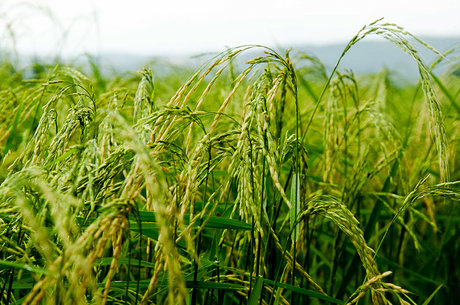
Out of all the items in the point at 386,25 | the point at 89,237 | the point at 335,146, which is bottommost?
the point at 335,146

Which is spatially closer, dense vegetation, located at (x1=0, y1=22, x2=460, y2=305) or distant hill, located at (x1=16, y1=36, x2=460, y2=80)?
dense vegetation, located at (x1=0, y1=22, x2=460, y2=305)

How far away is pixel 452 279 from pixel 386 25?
1400 millimetres

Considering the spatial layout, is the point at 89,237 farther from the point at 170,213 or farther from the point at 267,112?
the point at 267,112

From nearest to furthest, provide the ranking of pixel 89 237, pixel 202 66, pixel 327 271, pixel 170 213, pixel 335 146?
pixel 89 237 → pixel 170 213 → pixel 202 66 → pixel 335 146 → pixel 327 271

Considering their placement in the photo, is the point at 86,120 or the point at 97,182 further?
the point at 86,120

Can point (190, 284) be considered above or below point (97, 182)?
below

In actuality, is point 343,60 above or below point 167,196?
above

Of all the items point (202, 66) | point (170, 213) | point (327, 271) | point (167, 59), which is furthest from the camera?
point (167, 59)

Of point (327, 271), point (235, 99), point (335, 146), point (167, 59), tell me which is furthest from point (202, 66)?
point (167, 59)

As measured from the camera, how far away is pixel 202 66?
916 millimetres

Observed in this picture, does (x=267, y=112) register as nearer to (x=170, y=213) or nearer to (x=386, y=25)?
(x=170, y=213)

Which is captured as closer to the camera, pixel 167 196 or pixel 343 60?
pixel 167 196

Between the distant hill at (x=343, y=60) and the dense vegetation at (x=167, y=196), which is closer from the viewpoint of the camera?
the dense vegetation at (x=167, y=196)

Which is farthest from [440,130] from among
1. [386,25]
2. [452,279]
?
[452,279]
